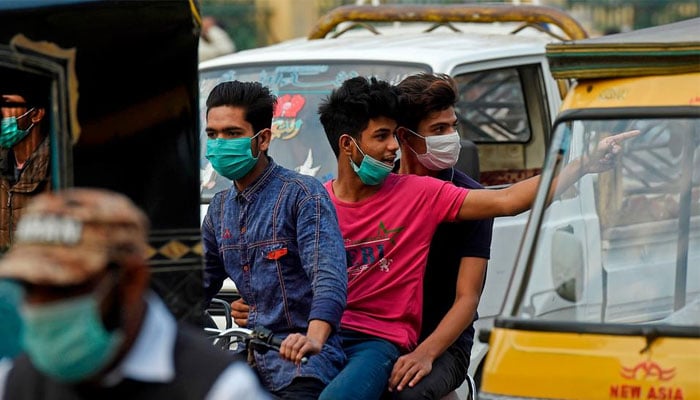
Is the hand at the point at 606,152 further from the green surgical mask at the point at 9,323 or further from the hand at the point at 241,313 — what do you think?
the green surgical mask at the point at 9,323

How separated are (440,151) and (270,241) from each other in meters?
0.91

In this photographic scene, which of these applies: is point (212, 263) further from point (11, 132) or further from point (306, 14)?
point (306, 14)

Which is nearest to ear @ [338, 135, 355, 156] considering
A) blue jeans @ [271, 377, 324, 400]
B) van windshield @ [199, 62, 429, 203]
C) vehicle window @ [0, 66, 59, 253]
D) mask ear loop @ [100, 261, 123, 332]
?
blue jeans @ [271, 377, 324, 400]

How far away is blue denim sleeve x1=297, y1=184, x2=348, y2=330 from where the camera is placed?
4.71 metres

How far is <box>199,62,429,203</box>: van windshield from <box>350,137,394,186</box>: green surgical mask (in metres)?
1.54

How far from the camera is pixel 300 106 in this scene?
24.4 ft

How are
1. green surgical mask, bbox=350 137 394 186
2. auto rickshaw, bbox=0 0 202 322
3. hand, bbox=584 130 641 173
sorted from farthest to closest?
green surgical mask, bbox=350 137 394 186 → hand, bbox=584 130 641 173 → auto rickshaw, bbox=0 0 202 322

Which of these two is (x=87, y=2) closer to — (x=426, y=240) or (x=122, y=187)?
(x=122, y=187)

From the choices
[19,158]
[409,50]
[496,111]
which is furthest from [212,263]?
[496,111]

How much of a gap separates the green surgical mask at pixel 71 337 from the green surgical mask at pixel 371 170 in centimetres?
278

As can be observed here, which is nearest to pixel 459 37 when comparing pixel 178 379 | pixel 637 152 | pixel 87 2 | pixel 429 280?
pixel 429 280

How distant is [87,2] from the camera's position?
3.99 meters

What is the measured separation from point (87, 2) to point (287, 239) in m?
1.35

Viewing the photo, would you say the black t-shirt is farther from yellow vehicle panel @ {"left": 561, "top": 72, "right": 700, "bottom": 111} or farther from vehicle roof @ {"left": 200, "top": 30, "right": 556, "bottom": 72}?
vehicle roof @ {"left": 200, "top": 30, "right": 556, "bottom": 72}
